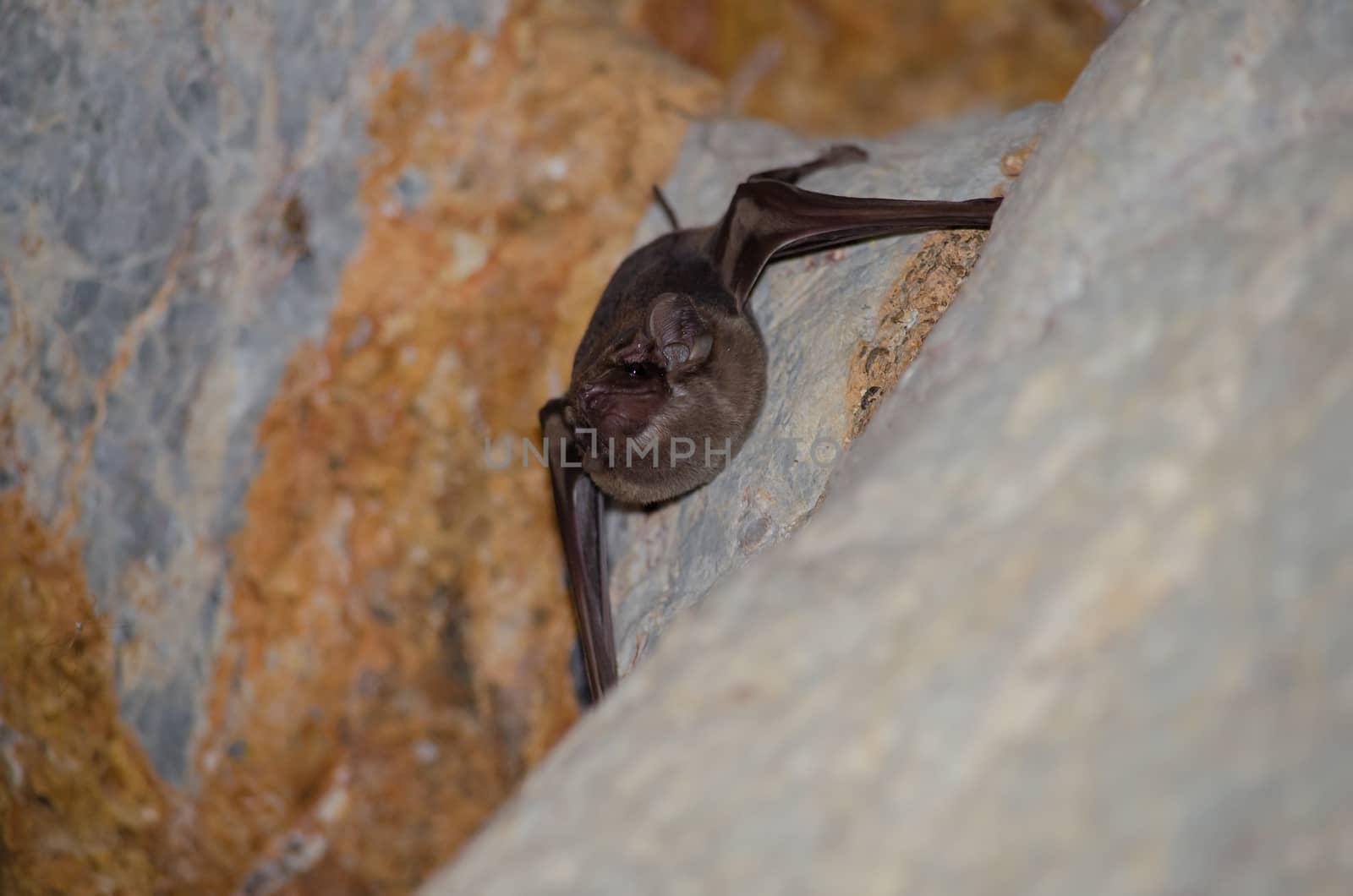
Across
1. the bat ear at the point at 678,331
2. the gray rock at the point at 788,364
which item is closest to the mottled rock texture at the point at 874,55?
the gray rock at the point at 788,364

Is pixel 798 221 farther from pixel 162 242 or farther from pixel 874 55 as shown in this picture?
pixel 874 55

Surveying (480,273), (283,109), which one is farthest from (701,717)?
(283,109)

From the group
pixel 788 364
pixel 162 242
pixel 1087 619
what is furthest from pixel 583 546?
pixel 1087 619

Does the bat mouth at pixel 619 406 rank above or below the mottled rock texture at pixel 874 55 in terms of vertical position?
below

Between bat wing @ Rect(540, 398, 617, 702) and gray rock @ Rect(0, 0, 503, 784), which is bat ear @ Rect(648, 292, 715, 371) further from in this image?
gray rock @ Rect(0, 0, 503, 784)

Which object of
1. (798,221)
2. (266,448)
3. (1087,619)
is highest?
(266,448)

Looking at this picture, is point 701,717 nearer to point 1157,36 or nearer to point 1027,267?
point 1027,267

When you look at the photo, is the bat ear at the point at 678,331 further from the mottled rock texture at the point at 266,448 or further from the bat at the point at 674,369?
the mottled rock texture at the point at 266,448
